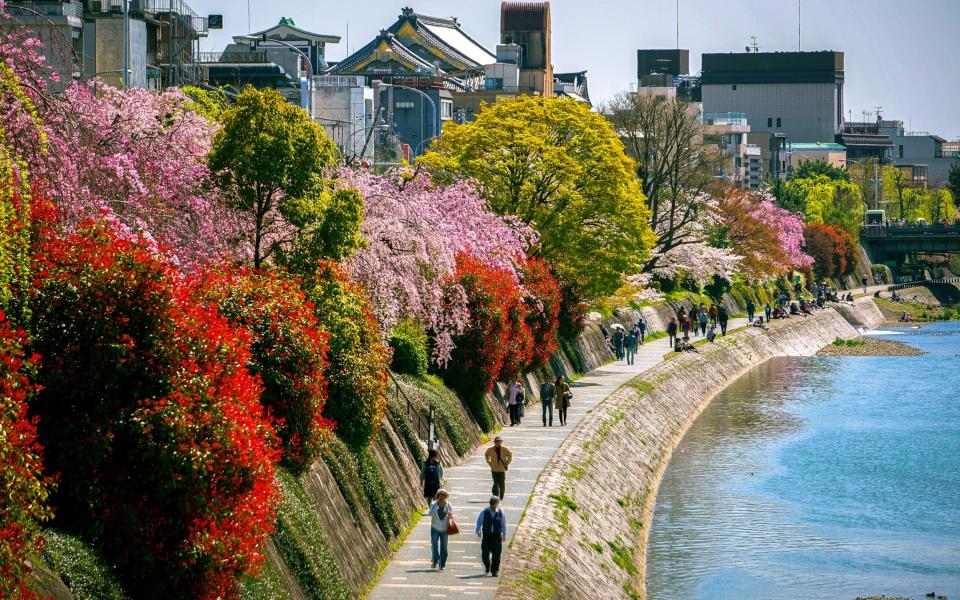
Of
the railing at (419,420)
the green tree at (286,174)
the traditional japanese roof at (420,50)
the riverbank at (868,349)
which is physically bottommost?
the riverbank at (868,349)

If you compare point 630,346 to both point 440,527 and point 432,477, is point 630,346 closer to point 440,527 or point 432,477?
point 432,477

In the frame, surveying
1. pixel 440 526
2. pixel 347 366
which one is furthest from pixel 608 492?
pixel 440 526

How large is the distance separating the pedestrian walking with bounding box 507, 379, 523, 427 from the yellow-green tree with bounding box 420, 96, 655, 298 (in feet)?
44.9

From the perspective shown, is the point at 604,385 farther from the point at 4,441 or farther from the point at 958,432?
the point at 4,441

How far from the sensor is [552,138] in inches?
2534

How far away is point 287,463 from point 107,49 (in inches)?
1290

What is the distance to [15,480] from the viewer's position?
15570mm

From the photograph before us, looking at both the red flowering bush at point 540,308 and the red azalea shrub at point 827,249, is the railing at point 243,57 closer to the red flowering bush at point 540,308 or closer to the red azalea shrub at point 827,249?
the red flowering bush at point 540,308

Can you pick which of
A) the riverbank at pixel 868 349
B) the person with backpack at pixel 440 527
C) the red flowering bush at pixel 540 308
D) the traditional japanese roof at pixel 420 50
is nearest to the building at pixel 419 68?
the traditional japanese roof at pixel 420 50

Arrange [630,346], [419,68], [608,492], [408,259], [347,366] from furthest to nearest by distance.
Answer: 1. [419,68]
2. [630,346]
3. [608,492]
4. [408,259]
5. [347,366]

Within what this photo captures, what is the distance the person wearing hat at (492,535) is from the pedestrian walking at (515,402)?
69.9 ft

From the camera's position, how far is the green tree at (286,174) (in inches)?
1220

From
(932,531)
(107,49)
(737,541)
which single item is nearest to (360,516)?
(737,541)

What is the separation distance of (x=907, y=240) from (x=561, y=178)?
11554cm
